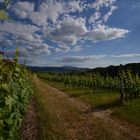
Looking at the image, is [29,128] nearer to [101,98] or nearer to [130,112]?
[130,112]

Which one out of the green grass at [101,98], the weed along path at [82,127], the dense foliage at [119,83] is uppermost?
the dense foliage at [119,83]

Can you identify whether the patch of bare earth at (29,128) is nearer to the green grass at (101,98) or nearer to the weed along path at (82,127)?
the weed along path at (82,127)

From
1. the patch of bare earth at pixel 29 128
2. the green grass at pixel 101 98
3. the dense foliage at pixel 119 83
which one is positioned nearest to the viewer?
the patch of bare earth at pixel 29 128

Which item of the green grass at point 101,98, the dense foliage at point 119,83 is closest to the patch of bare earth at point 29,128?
the green grass at point 101,98

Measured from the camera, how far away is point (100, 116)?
18.0 meters

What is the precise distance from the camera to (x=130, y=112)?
1900 cm

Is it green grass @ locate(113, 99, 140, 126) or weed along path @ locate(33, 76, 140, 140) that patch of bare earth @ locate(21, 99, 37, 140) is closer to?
weed along path @ locate(33, 76, 140, 140)

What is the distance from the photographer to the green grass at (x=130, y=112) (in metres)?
16.9

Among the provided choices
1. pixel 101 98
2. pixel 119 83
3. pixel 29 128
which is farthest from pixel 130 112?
pixel 119 83

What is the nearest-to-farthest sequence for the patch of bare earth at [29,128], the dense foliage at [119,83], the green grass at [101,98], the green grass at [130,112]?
the patch of bare earth at [29,128], the green grass at [130,112], the green grass at [101,98], the dense foliage at [119,83]

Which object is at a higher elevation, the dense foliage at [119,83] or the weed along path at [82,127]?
the dense foliage at [119,83]

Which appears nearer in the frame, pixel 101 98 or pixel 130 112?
pixel 130 112

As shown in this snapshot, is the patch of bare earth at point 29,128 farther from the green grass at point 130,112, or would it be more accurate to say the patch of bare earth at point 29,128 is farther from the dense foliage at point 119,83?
the dense foliage at point 119,83

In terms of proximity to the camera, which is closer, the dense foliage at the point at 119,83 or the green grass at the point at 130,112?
the green grass at the point at 130,112
